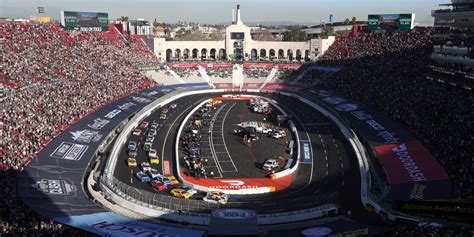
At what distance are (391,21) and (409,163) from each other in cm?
5888

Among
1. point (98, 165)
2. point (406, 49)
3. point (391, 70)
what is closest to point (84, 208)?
point (98, 165)

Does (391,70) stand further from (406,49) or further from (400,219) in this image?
(400,219)

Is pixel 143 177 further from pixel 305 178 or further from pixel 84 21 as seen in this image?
pixel 84 21

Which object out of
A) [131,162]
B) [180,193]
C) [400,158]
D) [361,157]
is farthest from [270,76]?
[180,193]

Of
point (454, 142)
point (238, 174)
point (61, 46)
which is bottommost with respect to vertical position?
point (238, 174)

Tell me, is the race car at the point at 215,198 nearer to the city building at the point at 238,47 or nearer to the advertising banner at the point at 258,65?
the advertising banner at the point at 258,65

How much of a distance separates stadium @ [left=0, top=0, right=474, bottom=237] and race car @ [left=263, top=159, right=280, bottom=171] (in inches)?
34.5

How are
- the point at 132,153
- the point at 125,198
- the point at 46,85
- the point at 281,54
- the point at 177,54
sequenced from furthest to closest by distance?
the point at 281,54, the point at 177,54, the point at 46,85, the point at 132,153, the point at 125,198

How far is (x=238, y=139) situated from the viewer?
52688mm

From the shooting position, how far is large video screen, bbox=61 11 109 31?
3428 inches

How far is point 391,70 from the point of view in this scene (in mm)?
66625

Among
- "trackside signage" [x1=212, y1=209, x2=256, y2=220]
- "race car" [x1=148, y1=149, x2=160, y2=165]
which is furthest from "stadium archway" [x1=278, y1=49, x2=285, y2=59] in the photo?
"trackside signage" [x1=212, y1=209, x2=256, y2=220]

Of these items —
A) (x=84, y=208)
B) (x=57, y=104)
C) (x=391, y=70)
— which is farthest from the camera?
(x=391, y=70)

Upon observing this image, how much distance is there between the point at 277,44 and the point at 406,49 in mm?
38155
